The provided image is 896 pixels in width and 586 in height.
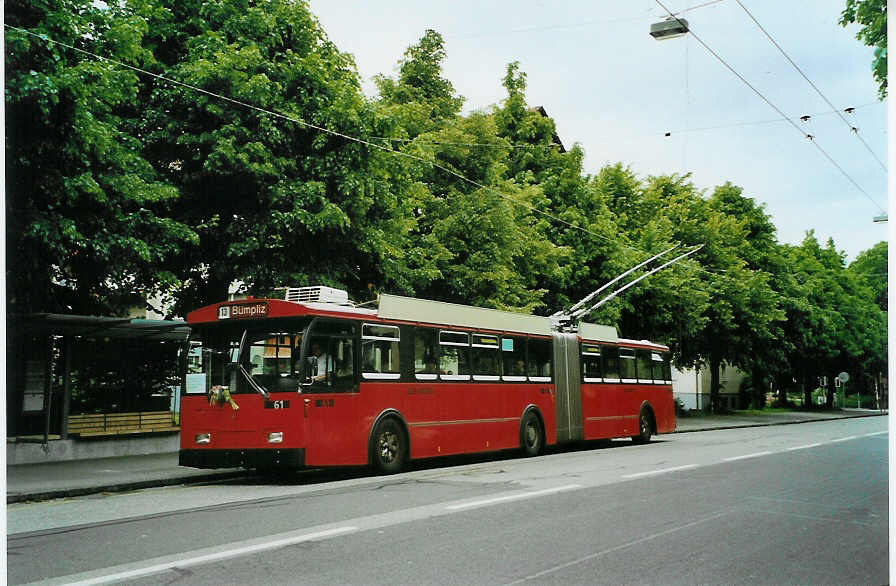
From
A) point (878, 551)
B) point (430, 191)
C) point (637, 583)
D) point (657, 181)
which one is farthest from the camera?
point (657, 181)

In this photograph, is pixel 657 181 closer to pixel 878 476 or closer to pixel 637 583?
pixel 878 476

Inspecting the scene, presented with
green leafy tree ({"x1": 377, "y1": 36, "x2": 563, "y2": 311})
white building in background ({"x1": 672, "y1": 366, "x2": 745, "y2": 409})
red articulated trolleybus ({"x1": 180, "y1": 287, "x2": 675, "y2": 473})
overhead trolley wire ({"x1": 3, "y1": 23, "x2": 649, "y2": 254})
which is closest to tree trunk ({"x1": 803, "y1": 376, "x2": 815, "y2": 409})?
white building in background ({"x1": 672, "y1": 366, "x2": 745, "y2": 409})

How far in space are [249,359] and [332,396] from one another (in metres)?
1.36

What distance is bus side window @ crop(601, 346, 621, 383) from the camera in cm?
2222

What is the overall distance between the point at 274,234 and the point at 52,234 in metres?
5.04

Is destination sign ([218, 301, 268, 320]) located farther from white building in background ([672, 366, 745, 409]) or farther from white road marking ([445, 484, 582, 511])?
white building in background ([672, 366, 745, 409])

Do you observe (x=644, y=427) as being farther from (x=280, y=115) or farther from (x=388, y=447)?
(x=280, y=115)

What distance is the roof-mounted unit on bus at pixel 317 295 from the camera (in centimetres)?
1455

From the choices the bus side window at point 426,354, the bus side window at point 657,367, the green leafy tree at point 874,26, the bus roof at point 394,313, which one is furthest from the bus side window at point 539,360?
the green leafy tree at point 874,26

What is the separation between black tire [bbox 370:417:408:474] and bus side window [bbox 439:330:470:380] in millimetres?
1629

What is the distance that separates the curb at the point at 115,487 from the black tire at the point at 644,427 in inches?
460

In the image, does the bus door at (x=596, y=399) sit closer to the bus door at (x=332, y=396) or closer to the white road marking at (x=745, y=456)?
the white road marking at (x=745, y=456)

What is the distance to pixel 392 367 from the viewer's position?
15.1m

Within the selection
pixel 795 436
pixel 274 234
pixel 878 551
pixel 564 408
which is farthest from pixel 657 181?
pixel 878 551
